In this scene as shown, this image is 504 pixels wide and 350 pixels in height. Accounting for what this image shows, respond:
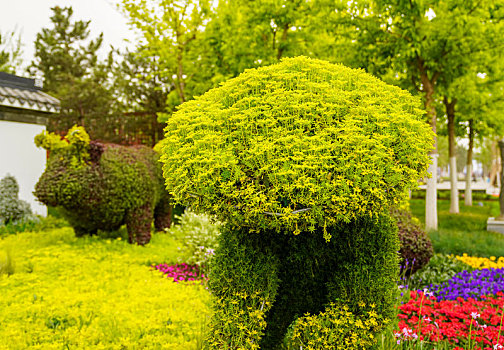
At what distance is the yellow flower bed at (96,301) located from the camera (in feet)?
12.1

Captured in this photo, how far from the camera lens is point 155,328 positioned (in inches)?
154

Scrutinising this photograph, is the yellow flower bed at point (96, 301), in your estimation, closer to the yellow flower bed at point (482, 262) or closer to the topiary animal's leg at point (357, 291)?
the topiary animal's leg at point (357, 291)

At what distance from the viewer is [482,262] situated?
6590 mm

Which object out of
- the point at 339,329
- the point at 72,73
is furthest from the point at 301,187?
the point at 72,73

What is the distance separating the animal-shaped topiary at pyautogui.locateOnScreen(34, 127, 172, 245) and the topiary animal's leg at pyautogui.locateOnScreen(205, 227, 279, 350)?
395cm

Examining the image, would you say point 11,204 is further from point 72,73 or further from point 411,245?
point 72,73

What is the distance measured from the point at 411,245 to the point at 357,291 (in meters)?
2.98

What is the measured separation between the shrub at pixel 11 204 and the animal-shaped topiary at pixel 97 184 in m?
2.82

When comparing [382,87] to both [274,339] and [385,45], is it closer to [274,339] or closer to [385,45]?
[274,339]

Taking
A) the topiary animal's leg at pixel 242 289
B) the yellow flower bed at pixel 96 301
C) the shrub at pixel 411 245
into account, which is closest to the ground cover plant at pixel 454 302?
the shrub at pixel 411 245

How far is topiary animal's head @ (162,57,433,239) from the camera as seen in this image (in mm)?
2049

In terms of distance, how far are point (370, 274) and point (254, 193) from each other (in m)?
1.01

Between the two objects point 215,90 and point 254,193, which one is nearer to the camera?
point 254,193

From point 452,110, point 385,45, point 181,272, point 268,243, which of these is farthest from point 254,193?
point 452,110
